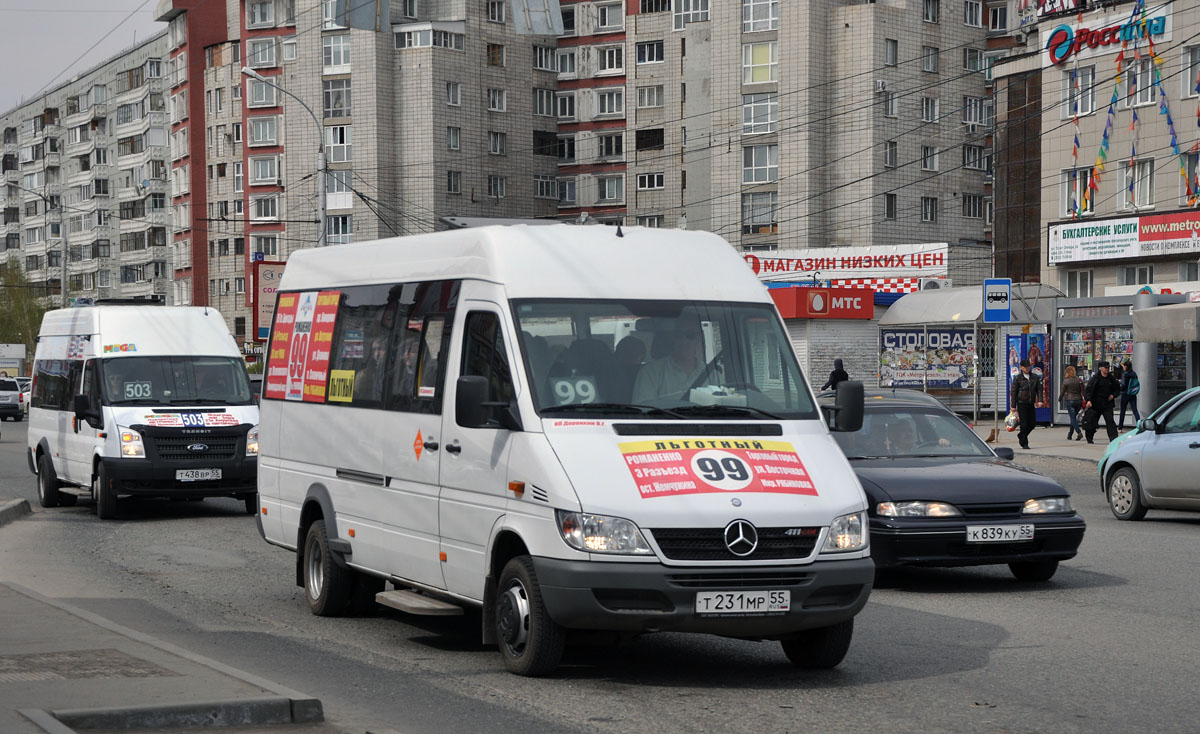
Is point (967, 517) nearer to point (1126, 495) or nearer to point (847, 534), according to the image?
point (847, 534)

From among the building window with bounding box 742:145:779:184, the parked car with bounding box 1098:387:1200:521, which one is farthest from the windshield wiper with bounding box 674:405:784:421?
the building window with bounding box 742:145:779:184

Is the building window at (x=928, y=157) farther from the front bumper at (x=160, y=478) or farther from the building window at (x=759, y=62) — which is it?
the front bumper at (x=160, y=478)

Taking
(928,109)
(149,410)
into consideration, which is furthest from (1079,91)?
(149,410)

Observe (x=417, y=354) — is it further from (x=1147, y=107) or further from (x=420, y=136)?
(x=420, y=136)

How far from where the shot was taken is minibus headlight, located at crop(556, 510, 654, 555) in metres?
7.93

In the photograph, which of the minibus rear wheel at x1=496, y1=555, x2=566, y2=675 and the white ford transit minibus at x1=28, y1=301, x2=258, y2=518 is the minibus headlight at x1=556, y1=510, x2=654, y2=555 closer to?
the minibus rear wheel at x1=496, y1=555, x2=566, y2=675

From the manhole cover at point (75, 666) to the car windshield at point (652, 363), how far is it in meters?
2.38

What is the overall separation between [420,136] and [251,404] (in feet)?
206

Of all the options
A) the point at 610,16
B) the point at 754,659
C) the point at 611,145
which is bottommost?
the point at 754,659

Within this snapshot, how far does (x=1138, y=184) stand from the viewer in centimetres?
4716

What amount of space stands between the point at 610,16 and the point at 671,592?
83901 mm

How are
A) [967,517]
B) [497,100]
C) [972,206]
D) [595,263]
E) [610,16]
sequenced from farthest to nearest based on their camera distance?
1. [610,16]
2. [497,100]
3. [972,206]
4. [967,517]
5. [595,263]

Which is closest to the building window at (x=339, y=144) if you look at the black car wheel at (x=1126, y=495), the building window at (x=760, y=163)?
the building window at (x=760, y=163)

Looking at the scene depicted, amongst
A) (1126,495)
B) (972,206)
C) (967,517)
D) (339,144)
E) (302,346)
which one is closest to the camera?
(302,346)
